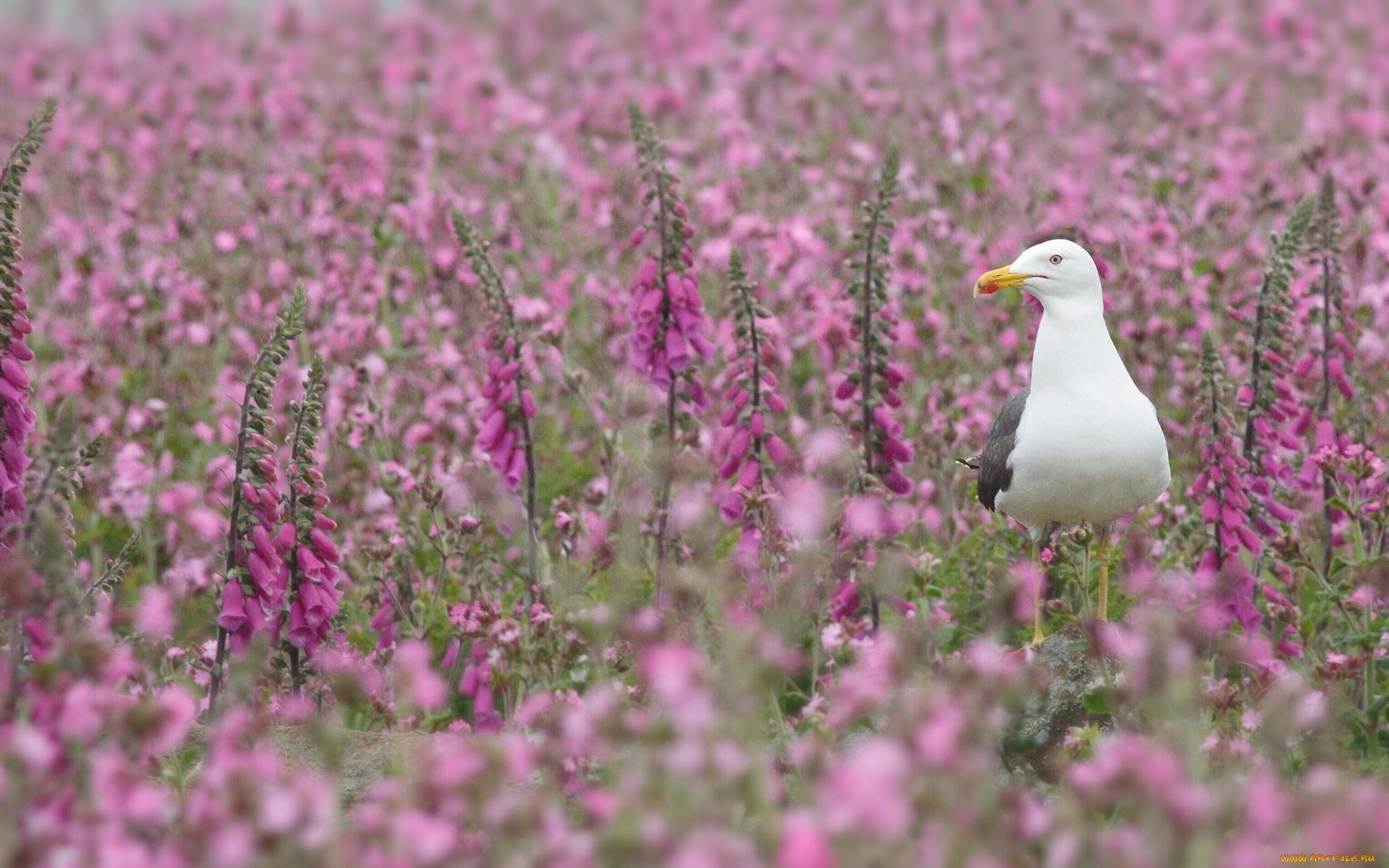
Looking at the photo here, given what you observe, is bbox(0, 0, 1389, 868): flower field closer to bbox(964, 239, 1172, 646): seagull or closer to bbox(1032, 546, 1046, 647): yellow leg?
bbox(1032, 546, 1046, 647): yellow leg

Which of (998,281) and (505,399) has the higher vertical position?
(998,281)

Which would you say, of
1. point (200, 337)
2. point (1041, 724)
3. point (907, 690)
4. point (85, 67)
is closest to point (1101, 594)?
point (1041, 724)

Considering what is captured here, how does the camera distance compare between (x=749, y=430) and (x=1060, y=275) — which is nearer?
(x=1060, y=275)

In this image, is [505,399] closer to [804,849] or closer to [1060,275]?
[1060,275]

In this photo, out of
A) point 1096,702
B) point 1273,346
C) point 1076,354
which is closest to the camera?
point 1096,702

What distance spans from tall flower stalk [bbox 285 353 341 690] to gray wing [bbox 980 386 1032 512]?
1.86 meters

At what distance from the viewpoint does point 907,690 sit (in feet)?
12.5

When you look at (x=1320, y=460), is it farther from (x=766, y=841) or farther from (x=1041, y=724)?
(x=766, y=841)

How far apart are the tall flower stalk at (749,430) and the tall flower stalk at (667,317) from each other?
184 mm

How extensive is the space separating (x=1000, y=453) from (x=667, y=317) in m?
1.23

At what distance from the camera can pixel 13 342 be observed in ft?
15.1

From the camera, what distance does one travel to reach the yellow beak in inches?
187

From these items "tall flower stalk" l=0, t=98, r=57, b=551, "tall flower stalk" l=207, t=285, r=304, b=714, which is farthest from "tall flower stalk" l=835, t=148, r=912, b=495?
"tall flower stalk" l=0, t=98, r=57, b=551

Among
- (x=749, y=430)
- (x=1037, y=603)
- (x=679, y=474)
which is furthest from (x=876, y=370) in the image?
(x=1037, y=603)
